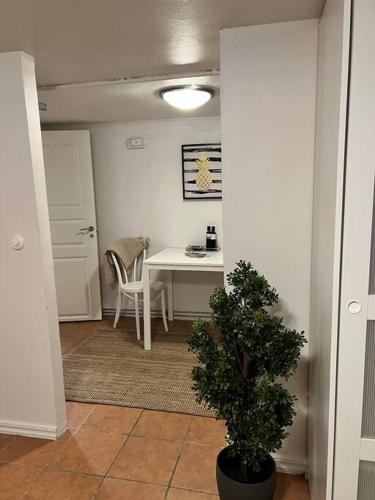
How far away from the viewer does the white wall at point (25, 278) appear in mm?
1949

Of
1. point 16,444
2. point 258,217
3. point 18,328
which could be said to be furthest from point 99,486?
point 258,217

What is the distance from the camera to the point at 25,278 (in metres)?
2.10

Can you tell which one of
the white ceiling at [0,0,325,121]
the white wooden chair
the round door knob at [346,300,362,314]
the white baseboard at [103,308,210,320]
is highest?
the white ceiling at [0,0,325,121]

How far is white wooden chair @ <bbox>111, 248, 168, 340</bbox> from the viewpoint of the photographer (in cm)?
364

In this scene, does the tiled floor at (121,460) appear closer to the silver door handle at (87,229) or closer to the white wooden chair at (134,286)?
the white wooden chair at (134,286)

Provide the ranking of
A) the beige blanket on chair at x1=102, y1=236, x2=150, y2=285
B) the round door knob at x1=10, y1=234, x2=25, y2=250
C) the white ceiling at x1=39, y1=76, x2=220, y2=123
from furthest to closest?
the beige blanket on chair at x1=102, y1=236, x2=150, y2=285
the white ceiling at x1=39, y1=76, x2=220, y2=123
the round door knob at x1=10, y1=234, x2=25, y2=250

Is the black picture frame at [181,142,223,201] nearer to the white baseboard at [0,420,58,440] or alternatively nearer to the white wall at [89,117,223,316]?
the white wall at [89,117,223,316]

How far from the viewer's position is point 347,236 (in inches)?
45.8

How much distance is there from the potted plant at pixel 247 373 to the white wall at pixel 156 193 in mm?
2445

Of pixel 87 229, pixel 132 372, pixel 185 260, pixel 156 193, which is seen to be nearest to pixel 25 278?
pixel 132 372

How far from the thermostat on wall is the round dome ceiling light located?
1.25 metres

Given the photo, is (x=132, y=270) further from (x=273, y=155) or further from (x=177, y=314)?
(x=273, y=155)

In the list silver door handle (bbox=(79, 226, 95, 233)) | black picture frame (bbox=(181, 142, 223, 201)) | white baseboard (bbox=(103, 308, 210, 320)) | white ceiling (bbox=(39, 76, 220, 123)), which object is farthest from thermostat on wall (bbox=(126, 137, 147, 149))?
white baseboard (bbox=(103, 308, 210, 320))

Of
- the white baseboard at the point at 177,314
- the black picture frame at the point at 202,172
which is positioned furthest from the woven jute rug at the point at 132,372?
the black picture frame at the point at 202,172
